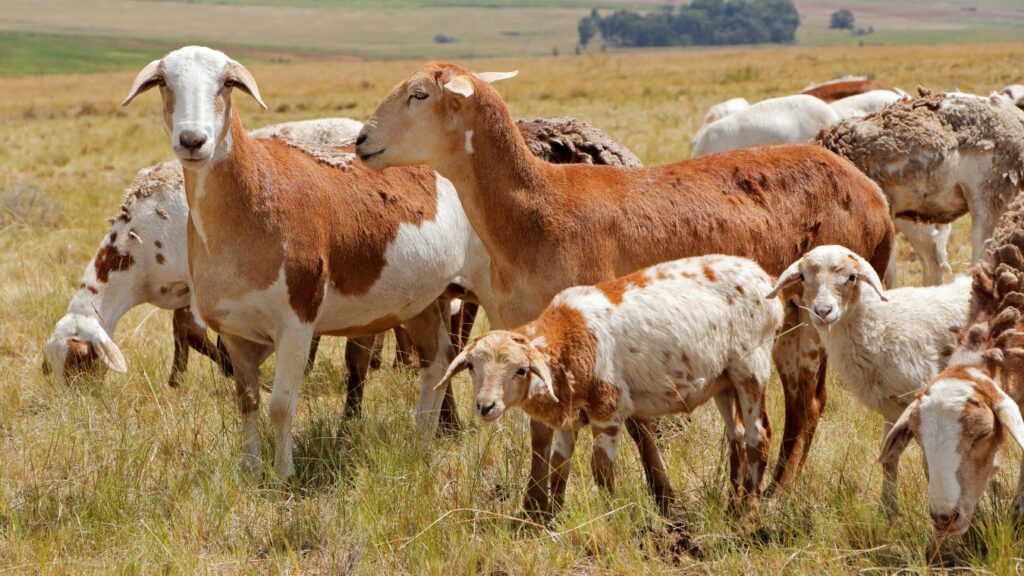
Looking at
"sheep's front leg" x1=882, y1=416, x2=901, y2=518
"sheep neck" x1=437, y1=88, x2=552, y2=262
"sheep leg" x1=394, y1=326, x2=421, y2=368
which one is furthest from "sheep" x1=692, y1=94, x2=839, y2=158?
"sheep's front leg" x1=882, y1=416, x2=901, y2=518

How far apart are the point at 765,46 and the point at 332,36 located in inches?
2704

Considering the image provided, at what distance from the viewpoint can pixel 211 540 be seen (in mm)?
5262

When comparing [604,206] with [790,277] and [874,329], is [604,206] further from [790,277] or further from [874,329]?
[874,329]

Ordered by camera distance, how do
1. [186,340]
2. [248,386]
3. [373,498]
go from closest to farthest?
[373,498] < [248,386] < [186,340]

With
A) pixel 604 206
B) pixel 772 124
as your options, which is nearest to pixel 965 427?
pixel 604 206

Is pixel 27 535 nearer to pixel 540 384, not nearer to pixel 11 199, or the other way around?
pixel 540 384

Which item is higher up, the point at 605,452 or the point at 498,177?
the point at 498,177

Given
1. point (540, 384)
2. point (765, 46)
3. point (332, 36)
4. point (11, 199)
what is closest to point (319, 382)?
point (540, 384)

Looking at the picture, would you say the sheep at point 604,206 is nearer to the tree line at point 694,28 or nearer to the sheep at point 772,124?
the sheep at point 772,124

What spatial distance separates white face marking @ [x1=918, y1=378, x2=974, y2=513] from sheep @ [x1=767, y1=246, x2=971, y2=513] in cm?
89

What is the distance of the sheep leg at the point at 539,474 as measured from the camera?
5.32 meters

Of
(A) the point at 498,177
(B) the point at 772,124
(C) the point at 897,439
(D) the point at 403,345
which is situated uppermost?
(A) the point at 498,177

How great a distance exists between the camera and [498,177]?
5984 millimetres

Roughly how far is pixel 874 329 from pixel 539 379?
1.73 meters
